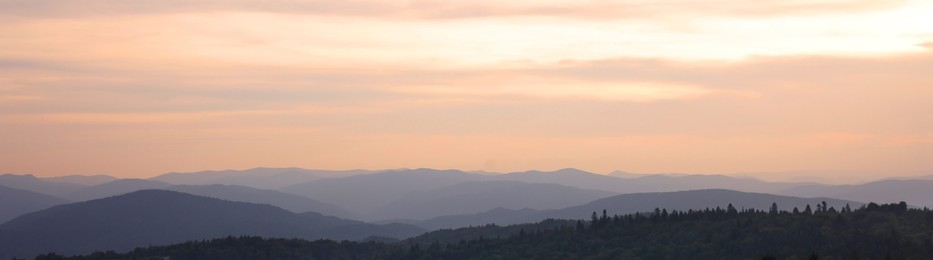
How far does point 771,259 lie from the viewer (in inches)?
5753

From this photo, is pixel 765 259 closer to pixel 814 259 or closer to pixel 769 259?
pixel 769 259

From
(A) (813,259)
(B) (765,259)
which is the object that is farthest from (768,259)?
(A) (813,259)

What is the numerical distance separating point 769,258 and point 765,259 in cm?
147

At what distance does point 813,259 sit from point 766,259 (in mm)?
10208

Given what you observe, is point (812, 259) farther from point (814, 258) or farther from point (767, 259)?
point (767, 259)

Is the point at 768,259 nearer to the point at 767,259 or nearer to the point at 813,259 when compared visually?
the point at 767,259

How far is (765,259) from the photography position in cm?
14512

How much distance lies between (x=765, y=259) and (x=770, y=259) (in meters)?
0.77

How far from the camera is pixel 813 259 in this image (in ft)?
498

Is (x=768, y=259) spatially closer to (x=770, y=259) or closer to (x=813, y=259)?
(x=770, y=259)

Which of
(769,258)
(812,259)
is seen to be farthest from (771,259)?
(812,259)

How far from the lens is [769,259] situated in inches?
5728

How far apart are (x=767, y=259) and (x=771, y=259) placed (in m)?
1.60

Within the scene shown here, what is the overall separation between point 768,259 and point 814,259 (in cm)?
1014
